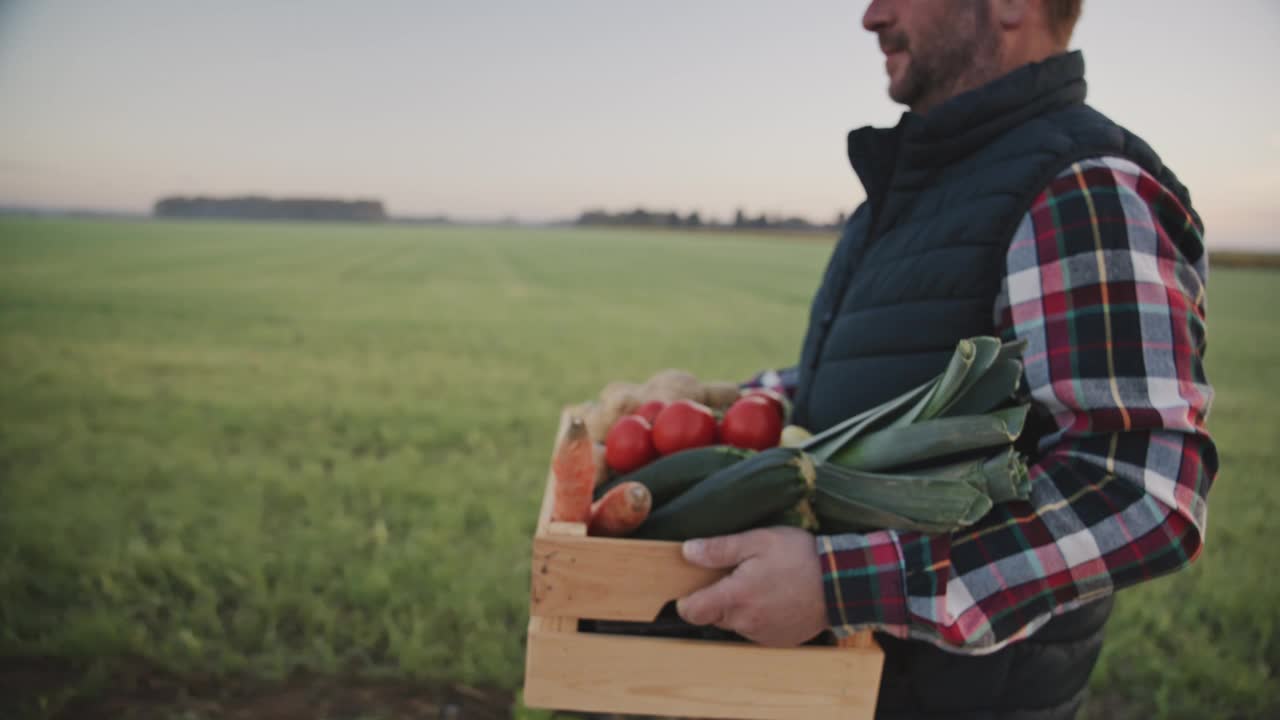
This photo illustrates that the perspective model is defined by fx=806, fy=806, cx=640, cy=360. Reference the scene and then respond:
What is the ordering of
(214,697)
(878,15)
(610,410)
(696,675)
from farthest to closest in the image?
1. (214,697)
2. (610,410)
3. (878,15)
4. (696,675)

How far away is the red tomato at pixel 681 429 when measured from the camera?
7.38 feet

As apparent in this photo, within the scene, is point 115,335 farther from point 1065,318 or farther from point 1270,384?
point 1270,384

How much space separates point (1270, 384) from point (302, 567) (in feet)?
49.5

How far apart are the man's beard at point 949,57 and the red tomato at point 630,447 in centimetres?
113

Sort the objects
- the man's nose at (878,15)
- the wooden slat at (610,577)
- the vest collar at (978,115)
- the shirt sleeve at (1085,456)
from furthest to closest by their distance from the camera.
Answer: the man's nose at (878,15)
the vest collar at (978,115)
the wooden slat at (610,577)
the shirt sleeve at (1085,456)

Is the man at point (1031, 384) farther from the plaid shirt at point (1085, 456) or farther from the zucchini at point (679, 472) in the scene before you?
the zucchini at point (679, 472)

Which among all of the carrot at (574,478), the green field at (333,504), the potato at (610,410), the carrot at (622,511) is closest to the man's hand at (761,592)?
the carrot at (622,511)

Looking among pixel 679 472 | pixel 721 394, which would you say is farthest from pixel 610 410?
pixel 679 472

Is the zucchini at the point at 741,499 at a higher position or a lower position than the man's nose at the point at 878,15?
lower

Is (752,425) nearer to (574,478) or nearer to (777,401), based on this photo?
(777,401)

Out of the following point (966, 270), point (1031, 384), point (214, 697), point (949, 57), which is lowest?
point (214, 697)

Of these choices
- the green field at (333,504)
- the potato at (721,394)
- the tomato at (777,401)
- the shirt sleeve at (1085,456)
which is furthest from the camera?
the green field at (333,504)

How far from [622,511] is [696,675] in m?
0.36

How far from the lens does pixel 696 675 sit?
5.39 ft
